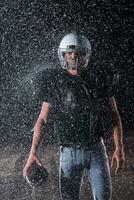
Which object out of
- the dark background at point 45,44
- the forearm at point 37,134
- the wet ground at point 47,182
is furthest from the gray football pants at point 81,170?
the dark background at point 45,44

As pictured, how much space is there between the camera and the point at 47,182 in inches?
133

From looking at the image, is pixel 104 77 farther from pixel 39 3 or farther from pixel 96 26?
pixel 39 3

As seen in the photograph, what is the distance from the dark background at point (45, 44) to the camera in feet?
14.4

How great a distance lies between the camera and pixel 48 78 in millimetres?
2615

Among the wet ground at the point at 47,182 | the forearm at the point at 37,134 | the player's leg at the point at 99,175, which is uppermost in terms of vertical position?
the forearm at the point at 37,134

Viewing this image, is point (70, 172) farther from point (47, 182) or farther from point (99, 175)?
point (47, 182)

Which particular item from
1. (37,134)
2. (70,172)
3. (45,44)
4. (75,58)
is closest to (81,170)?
(70,172)

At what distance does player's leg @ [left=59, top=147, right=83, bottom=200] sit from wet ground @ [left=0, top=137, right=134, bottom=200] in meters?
0.61

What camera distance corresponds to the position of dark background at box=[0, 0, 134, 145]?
4.39m

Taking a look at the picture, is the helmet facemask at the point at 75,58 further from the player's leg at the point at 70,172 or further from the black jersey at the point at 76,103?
the player's leg at the point at 70,172

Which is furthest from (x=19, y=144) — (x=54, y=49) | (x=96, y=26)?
(x=96, y=26)

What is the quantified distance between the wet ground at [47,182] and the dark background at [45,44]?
446 mm

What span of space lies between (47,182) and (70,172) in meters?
0.91

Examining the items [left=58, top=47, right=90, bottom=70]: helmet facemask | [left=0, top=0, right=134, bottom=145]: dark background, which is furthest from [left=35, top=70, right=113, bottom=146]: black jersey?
[left=0, top=0, right=134, bottom=145]: dark background
